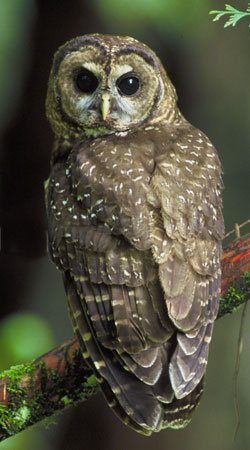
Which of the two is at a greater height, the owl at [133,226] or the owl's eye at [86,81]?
the owl's eye at [86,81]

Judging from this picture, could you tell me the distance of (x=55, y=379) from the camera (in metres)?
1.48

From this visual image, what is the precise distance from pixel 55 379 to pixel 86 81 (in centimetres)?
76

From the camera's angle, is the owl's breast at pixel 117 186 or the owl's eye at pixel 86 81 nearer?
the owl's breast at pixel 117 186

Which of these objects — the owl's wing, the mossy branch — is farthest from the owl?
the mossy branch

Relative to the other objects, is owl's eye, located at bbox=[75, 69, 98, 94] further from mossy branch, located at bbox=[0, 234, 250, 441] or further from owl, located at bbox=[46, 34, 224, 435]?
mossy branch, located at bbox=[0, 234, 250, 441]

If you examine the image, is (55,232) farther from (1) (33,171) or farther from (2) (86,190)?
(1) (33,171)

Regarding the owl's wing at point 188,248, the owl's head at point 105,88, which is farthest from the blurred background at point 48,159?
the owl's wing at point 188,248

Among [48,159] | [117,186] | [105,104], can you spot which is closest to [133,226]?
[117,186]

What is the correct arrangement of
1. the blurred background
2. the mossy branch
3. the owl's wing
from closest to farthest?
the owl's wing → the mossy branch → the blurred background

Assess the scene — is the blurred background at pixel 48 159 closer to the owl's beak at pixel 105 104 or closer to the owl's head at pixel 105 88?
the owl's head at pixel 105 88

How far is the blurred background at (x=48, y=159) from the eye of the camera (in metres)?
1.59

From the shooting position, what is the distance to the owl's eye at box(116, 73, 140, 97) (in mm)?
1562

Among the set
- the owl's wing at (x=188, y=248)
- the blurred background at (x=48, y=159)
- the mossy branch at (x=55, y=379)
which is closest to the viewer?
the owl's wing at (x=188, y=248)

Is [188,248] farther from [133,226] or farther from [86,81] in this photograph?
[86,81]
